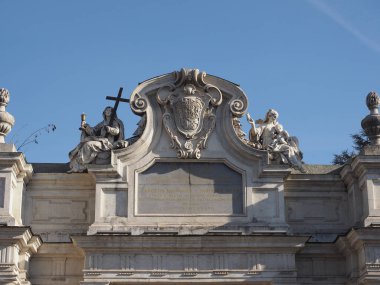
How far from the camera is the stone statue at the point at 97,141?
2294 cm

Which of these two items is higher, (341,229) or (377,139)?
(377,139)

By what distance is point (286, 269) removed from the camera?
2205 cm

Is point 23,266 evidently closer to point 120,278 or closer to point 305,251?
point 120,278

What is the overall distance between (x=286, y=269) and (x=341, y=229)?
79.0 inches

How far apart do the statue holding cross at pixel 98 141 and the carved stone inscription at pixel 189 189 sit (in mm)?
1016

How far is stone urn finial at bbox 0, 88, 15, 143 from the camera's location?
2275cm

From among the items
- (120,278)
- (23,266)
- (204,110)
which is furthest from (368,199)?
(23,266)

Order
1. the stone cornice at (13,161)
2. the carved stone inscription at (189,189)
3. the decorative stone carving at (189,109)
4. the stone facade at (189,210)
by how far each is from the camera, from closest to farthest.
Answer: the stone facade at (189,210) < the stone cornice at (13,161) < the carved stone inscription at (189,189) < the decorative stone carving at (189,109)

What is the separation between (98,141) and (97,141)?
0.09ft

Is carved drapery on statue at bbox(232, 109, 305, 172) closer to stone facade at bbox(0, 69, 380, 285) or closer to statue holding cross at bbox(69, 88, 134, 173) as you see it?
stone facade at bbox(0, 69, 380, 285)

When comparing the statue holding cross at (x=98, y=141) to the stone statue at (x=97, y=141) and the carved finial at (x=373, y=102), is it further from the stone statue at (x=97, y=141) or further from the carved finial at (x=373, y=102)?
the carved finial at (x=373, y=102)

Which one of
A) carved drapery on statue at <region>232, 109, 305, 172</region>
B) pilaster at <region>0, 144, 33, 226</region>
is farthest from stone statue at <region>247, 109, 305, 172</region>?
pilaster at <region>0, 144, 33, 226</region>

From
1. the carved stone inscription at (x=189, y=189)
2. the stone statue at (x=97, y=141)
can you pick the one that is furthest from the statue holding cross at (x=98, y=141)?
the carved stone inscription at (x=189, y=189)

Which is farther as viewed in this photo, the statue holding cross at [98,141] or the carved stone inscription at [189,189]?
the statue holding cross at [98,141]
